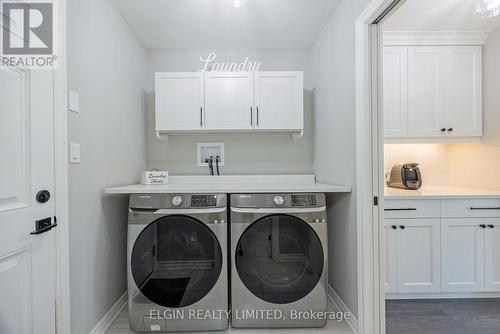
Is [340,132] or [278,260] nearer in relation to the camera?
[278,260]

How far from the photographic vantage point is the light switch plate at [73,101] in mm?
1345

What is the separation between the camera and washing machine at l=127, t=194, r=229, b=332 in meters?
1.62

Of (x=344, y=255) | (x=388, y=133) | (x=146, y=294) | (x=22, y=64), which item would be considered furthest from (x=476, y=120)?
(x=22, y=64)

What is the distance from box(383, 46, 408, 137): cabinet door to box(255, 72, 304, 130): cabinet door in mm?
803

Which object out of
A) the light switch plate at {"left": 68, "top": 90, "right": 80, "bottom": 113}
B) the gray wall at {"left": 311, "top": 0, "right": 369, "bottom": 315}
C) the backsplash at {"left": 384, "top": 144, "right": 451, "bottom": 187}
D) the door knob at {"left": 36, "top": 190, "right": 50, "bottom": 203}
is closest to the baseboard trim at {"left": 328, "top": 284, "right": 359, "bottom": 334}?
the gray wall at {"left": 311, "top": 0, "right": 369, "bottom": 315}

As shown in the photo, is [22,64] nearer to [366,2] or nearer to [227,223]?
[227,223]

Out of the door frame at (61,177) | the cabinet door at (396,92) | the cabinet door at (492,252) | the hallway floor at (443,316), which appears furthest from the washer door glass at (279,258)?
the cabinet door at (492,252)

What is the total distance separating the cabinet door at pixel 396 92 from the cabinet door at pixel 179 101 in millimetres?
1724

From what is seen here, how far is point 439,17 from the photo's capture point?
6.73ft

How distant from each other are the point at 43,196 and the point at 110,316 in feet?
3.50

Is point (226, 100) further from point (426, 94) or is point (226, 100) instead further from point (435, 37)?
point (435, 37)

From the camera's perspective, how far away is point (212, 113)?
7.43ft

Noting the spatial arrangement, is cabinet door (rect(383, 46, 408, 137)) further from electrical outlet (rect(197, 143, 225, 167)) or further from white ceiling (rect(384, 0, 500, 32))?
electrical outlet (rect(197, 143, 225, 167))

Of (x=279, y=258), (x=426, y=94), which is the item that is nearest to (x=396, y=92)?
(x=426, y=94)
